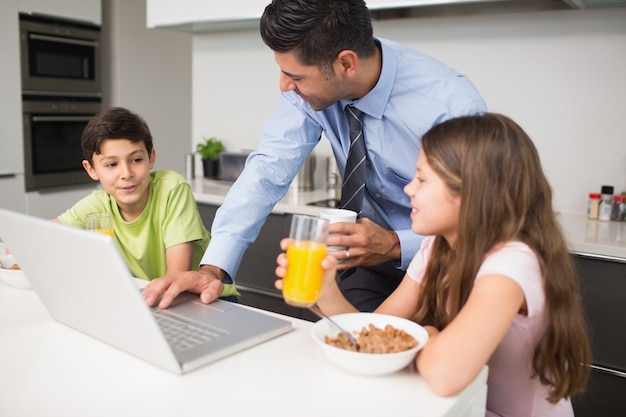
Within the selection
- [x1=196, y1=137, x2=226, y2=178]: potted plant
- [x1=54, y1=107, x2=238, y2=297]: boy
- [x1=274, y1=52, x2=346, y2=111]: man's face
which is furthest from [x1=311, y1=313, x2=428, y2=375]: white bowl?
[x1=196, y1=137, x2=226, y2=178]: potted plant

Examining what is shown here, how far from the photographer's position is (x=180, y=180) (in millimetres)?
1885

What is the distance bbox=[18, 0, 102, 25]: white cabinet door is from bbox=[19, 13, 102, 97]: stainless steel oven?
1.8 inches

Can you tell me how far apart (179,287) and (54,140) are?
123 inches

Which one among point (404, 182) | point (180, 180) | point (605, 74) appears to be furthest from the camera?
point (605, 74)

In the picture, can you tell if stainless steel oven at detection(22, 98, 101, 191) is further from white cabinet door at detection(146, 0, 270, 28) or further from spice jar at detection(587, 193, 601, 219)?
spice jar at detection(587, 193, 601, 219)

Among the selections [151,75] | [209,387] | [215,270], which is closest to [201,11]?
[215,270]

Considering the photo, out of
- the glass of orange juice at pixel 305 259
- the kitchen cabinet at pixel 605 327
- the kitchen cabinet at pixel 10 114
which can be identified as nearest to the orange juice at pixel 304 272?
the glass of orange juice at pixel 305 259

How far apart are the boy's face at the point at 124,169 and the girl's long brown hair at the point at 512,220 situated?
975 mm

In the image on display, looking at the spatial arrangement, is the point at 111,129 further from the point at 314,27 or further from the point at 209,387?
the point at 209,387

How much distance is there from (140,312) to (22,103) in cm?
333

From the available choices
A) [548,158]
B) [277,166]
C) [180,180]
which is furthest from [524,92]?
[180,180]

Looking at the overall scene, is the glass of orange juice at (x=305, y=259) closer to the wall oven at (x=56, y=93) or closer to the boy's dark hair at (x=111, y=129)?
the boy's dark hair at (x=111, y=129)

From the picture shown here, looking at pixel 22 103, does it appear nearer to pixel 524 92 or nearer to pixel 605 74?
pixel 524 92

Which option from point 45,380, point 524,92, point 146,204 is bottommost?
point 45,380
